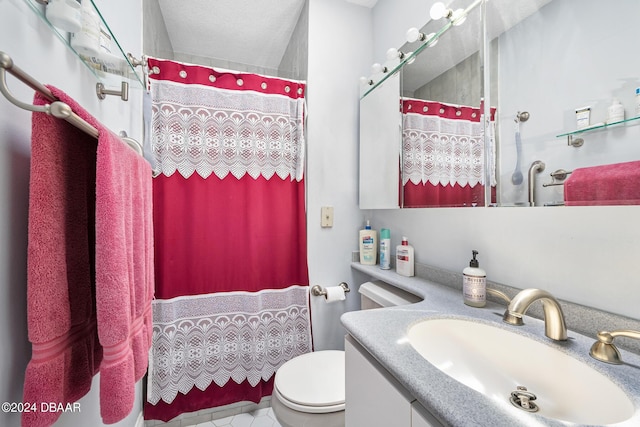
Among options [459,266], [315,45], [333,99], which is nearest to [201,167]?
[333,99]

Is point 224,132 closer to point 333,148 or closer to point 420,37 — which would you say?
point 333,148

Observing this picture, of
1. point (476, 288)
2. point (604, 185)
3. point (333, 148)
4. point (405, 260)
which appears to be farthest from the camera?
point (333, 148)

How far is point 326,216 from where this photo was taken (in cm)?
166

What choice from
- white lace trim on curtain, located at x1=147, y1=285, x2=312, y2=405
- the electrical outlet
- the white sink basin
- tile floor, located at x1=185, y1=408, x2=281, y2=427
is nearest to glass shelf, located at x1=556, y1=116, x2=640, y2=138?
the white sink basin

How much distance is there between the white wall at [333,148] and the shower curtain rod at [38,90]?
3.94ft

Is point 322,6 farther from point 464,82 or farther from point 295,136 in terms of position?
point 464,82

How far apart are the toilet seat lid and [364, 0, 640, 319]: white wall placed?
70 cm

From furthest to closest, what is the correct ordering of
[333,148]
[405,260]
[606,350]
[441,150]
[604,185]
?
[333,148], [405,260], [441,150], [604,185], [606,350]

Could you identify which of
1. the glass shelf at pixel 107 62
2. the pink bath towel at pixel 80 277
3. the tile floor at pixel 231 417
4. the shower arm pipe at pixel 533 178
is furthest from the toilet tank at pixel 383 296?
the glass shelf at pixel 107 62

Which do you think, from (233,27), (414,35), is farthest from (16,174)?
(233,27)

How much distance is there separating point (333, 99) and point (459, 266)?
122 cm

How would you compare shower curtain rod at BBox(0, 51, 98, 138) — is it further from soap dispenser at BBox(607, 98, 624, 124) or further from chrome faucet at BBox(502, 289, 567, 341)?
soap dispenser at BBox(607, 98, 624, 124)

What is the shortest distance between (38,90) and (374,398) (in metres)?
0.94

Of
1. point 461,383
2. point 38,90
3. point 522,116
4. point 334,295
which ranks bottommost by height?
point 334,295
